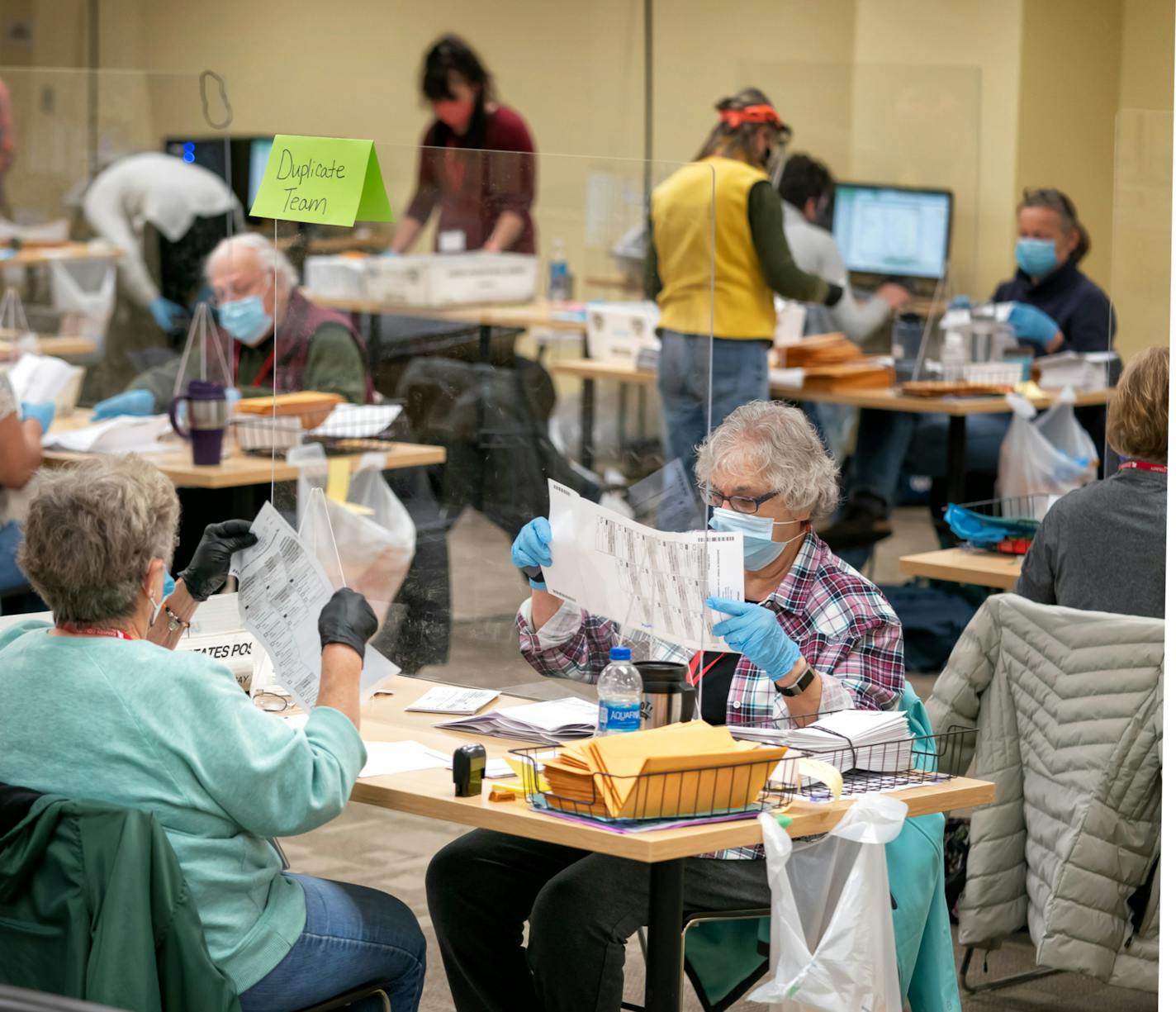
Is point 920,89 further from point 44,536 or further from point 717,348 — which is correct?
point 44,536

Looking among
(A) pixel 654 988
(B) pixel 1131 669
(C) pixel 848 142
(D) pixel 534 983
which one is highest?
(C) pixel 848 142

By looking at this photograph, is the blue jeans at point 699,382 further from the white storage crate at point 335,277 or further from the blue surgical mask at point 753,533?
the white storage crate at point 335,277

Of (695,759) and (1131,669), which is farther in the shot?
(1131,669)

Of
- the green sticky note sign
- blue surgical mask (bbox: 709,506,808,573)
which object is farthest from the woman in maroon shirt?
blue surgical mask (bbox: 709,506,808,573)

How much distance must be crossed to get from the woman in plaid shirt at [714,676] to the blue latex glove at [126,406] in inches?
110

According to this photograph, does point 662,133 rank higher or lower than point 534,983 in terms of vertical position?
higher

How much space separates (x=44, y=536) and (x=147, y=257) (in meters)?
4.67

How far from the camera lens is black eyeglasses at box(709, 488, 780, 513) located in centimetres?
262

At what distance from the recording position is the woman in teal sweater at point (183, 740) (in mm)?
2010

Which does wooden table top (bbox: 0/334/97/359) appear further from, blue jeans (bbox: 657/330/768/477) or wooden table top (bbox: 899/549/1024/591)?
wooden table top (bbox: 899/549/1024/591)

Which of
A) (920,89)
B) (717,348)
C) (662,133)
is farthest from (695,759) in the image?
(662,133)

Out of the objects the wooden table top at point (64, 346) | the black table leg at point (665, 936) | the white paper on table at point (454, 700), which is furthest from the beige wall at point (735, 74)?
the black table leg at point (665, 936)

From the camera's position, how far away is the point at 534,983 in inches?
101

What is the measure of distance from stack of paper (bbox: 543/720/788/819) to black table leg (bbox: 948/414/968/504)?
3.87 metres
